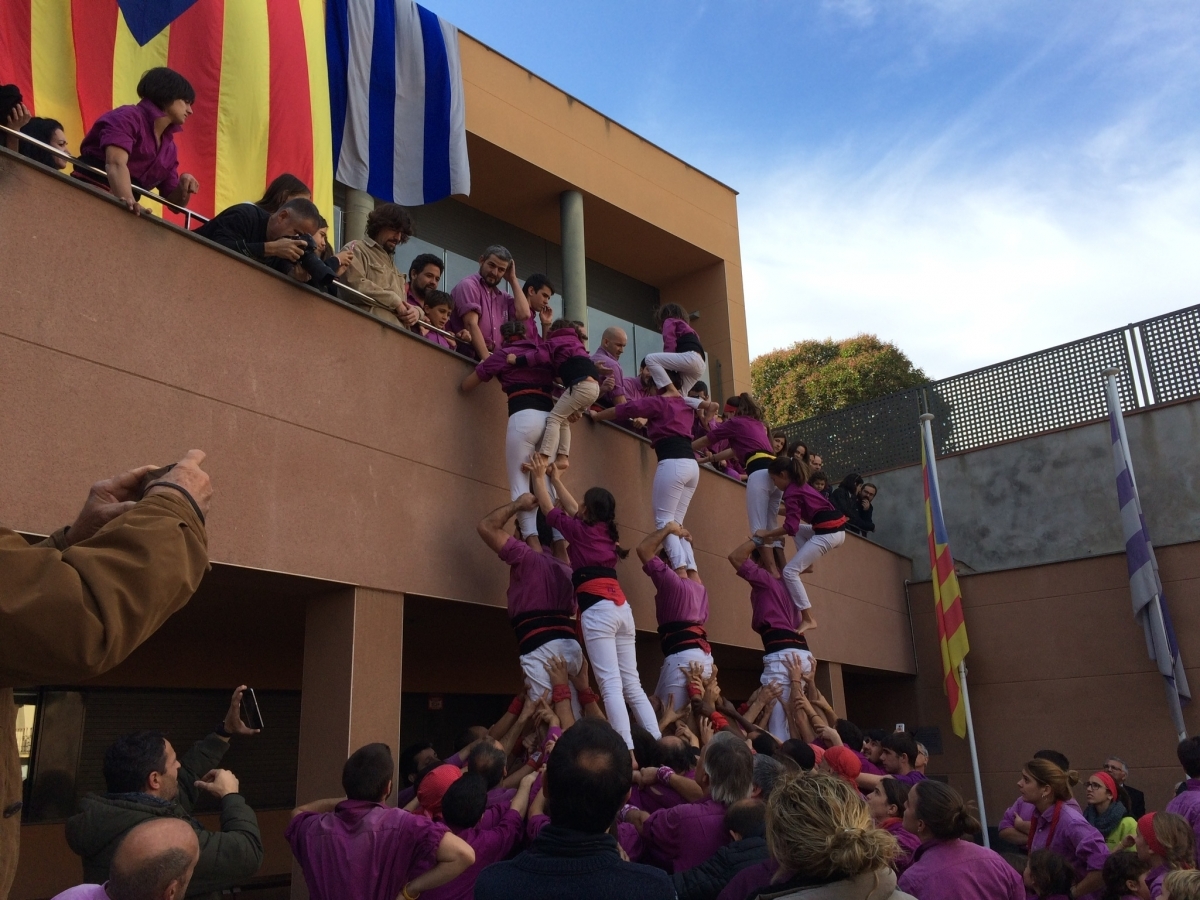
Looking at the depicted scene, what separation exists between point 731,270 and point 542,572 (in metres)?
10.7

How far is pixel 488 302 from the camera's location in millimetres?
9219

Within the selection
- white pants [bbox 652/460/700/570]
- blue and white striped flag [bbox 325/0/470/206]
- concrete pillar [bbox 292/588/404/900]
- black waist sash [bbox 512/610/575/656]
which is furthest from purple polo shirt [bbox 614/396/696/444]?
concrete pillar [bbox 292/588/404/900]

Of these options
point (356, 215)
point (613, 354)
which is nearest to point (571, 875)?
point (613, 354)

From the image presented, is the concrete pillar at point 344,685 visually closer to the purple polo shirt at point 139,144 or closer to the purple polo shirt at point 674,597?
the purple polo shirt at point 674,597

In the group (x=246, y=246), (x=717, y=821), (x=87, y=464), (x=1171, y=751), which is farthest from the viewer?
(x=1171, y=751)

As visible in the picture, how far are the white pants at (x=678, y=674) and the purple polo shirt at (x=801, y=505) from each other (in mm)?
2343

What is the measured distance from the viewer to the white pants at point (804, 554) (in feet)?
33.0

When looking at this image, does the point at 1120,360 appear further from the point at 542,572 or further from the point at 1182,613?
the point at 542,572

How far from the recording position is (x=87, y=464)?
5.40 m

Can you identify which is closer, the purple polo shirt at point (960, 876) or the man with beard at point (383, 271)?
the purple polo shirt at point (960, 876)

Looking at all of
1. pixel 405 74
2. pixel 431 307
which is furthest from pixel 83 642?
pixel 405 74

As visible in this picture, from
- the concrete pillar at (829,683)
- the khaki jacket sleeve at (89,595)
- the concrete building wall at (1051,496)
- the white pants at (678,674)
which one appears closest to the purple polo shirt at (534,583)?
the white pants at (678,674)

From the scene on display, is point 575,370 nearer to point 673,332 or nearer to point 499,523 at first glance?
point 499,523

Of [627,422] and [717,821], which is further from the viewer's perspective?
[627,422]
